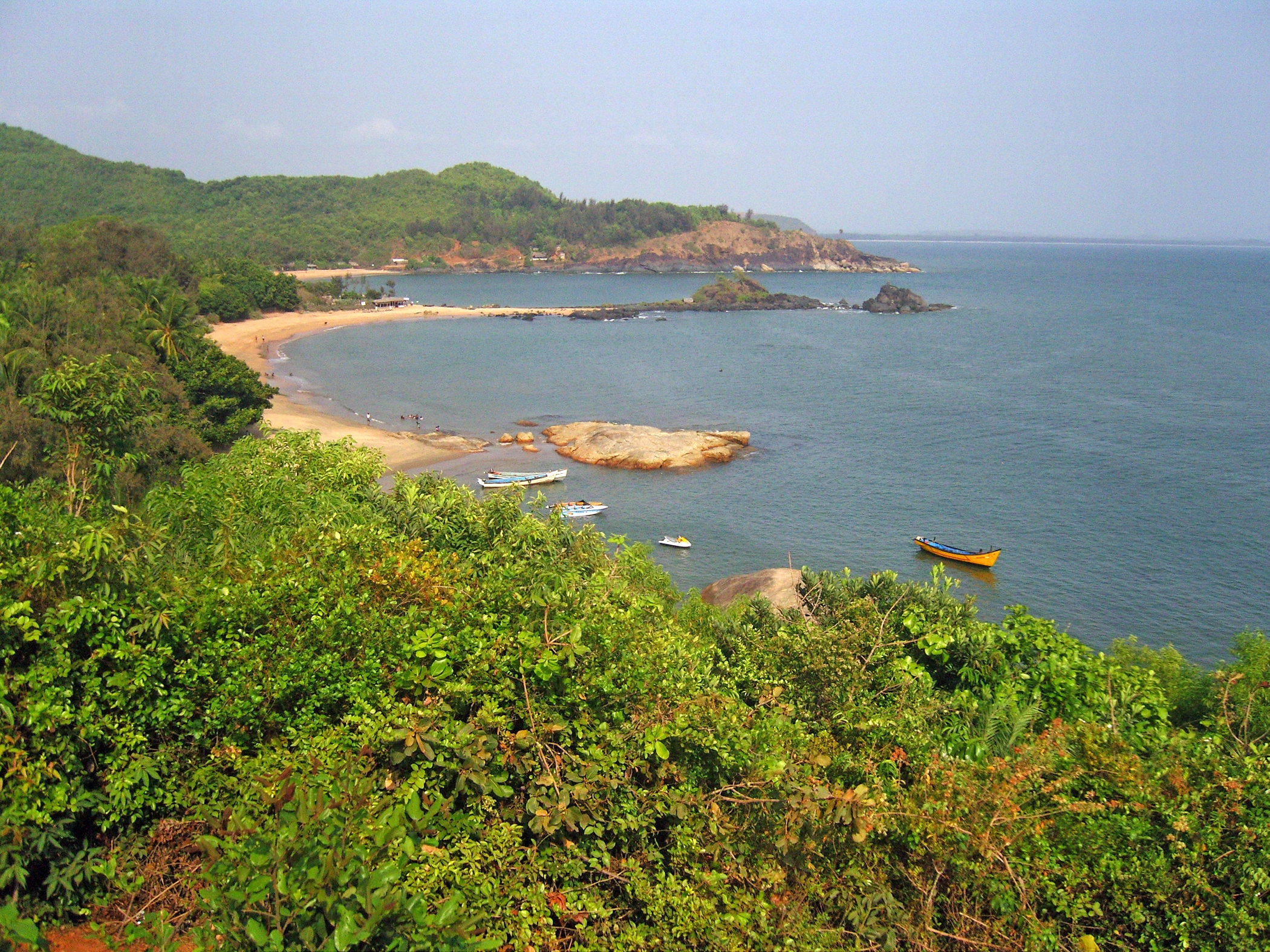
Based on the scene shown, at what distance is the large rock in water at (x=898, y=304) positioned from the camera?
90.5m

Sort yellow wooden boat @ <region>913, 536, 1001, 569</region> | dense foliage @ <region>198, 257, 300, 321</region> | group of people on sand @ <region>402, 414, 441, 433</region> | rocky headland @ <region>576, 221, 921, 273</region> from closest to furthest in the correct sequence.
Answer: yellow wooden boat @ <region>913, 536, 1001, 569</region> → group of people on sand @ <region>402, 414, 441, 433</region> → dense foliage @ <region>198, 257, 300, 321</region> → rocky headland @ <region>576, 221, 921, 273</region>

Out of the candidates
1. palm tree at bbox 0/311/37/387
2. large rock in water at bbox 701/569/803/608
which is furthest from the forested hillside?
palm tree at bbox 0/311/37/387

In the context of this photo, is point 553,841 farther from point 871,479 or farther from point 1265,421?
point 1265,421

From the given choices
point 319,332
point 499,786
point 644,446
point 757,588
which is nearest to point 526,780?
point 499,786

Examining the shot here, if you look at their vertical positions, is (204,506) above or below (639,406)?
above

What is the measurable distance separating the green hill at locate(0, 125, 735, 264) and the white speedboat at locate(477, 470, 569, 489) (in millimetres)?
89607

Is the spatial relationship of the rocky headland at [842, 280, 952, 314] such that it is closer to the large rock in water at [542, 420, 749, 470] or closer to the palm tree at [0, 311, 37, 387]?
the large rock in water at [542, 420, 749, 470]

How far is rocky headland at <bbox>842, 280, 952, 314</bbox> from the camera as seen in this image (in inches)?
3563

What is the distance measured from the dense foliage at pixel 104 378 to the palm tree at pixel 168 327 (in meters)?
Answer: 0.07

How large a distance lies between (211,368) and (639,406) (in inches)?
926

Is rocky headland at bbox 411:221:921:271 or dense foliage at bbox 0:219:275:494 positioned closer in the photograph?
dense foliage at bbox 0:219:275:494

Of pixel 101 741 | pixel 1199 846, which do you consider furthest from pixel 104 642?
pixel 1199 846

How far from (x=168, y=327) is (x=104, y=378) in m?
25.4

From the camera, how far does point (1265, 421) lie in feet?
142
